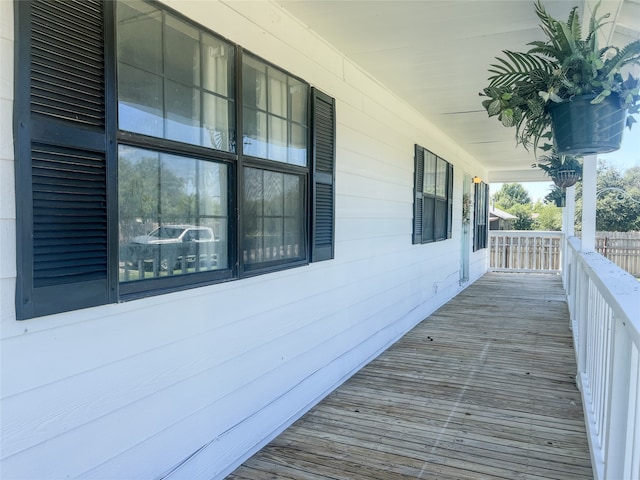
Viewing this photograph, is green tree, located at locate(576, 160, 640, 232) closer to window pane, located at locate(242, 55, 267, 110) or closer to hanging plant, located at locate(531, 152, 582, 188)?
hanging plant, located at locate(531, 152, 582, 188)

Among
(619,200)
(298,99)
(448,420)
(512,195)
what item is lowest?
(448,420)

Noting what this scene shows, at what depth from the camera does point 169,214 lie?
6.16ft

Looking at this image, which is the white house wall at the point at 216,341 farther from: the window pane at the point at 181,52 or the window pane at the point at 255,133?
the window pane at the point at 255,133

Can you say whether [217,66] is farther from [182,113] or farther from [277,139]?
[277,139]

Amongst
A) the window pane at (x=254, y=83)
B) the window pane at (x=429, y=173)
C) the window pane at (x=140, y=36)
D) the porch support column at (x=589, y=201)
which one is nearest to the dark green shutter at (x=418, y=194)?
the window pane at (x=429, y=173)

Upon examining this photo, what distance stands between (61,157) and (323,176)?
6.17 feet

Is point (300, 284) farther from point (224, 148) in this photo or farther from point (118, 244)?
point (118, 244)

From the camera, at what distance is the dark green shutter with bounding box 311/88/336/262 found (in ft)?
9.84

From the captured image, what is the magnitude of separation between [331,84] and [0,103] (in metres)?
2.34

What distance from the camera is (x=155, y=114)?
181 cm

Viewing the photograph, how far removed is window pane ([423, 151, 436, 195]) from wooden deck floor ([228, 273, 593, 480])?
2.00 meters

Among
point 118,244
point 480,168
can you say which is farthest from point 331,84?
point 480,168

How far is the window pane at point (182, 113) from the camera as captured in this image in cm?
187

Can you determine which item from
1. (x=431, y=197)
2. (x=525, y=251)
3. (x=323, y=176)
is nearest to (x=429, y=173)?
(x=431, y=197)
